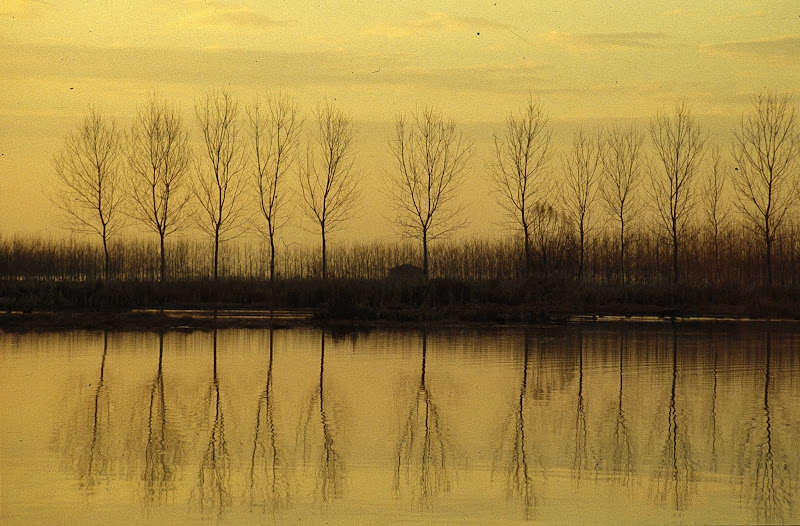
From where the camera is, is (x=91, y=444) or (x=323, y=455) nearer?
(x=323, y=455)

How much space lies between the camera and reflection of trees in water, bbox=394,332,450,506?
827cm

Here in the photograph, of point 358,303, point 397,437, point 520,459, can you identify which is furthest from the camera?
point 358,303

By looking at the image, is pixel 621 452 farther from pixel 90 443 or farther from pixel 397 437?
pixel 90 443

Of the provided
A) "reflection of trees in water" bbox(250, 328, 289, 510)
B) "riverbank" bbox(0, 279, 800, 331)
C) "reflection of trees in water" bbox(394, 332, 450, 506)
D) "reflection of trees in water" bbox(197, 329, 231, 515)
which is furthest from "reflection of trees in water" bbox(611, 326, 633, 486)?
"riverbank" bbox(0, 279, 800, 331)

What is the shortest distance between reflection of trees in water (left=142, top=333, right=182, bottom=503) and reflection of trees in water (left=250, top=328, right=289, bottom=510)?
0.72 m

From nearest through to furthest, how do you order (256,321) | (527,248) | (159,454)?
1. (159,454)
2. (256,321)
3. (527,248)

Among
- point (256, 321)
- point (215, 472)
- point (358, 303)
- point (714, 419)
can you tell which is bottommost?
point (215, 472)

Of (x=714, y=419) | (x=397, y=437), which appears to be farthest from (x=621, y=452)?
(x=397, y=437)

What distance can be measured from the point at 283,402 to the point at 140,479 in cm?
401

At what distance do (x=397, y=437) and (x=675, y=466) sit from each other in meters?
2.87

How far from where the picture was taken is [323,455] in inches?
369

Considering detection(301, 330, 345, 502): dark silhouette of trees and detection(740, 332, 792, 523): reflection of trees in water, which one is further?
detection(301, 330, 345, 502): dark silhouette of trees

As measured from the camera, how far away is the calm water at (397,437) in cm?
768

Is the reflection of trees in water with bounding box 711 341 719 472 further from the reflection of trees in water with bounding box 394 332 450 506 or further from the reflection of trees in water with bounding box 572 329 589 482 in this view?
the reflection of trees in water with bounding box 394 332 450 506
